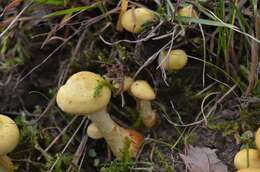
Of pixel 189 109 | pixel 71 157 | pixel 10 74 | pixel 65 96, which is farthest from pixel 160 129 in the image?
pixel 10 74

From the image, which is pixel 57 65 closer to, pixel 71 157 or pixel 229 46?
pixel 71 157

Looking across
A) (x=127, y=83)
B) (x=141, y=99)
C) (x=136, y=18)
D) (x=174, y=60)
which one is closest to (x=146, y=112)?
(x=141, y=99)

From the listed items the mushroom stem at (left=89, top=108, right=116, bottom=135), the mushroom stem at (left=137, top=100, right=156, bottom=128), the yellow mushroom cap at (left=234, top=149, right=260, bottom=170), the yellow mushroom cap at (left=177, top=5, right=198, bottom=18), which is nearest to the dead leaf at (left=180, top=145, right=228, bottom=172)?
the yellow mushroom cap at (left=234, top=149, right=260, bottom=170)

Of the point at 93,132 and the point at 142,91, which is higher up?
the point at 142,91

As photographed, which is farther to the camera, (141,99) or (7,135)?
(141,99)

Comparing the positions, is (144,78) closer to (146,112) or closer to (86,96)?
(146,112)
